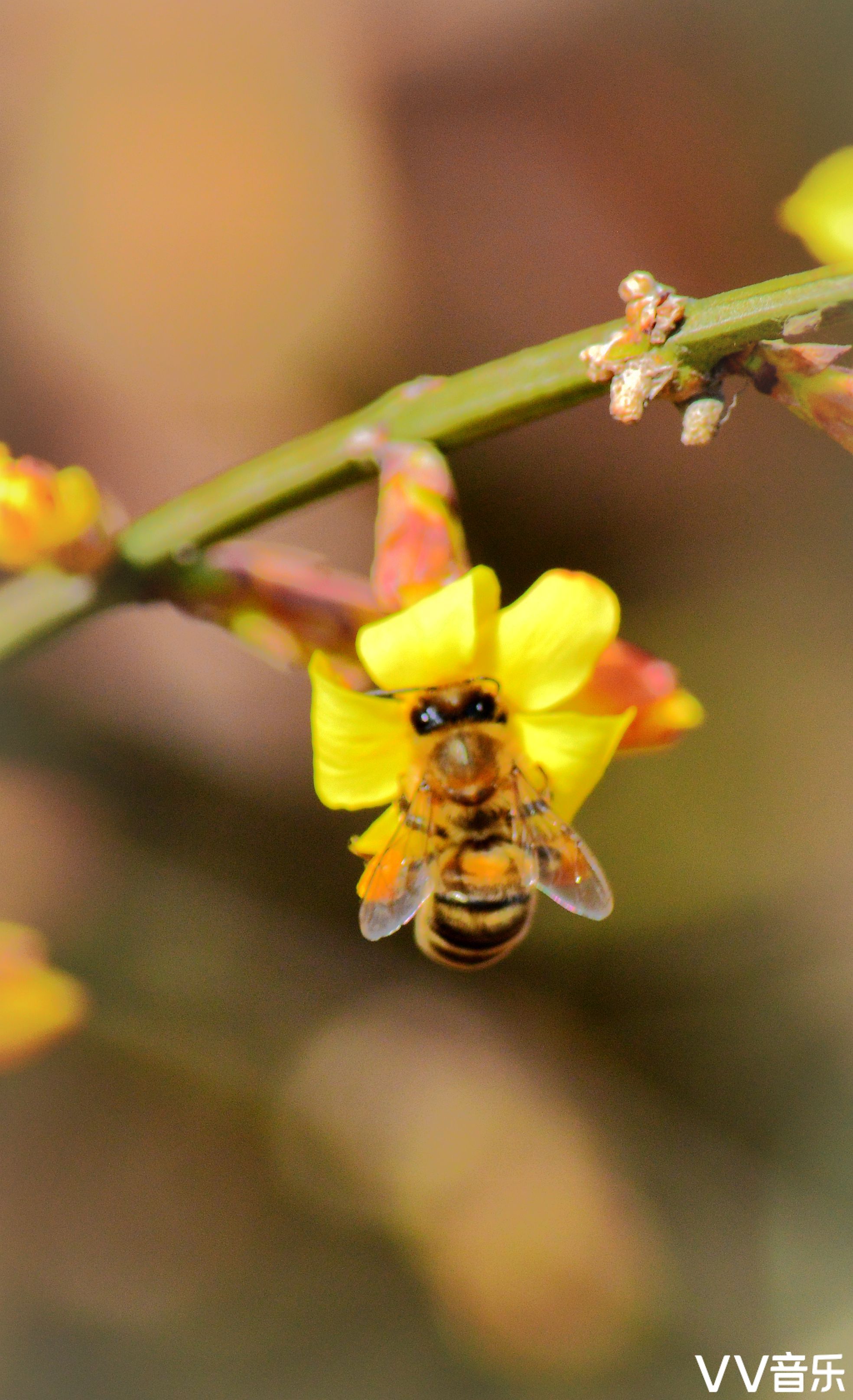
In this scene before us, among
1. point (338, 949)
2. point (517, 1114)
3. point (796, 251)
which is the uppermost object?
point (796, 251)

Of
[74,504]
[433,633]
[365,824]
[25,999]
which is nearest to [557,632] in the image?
[433,633]

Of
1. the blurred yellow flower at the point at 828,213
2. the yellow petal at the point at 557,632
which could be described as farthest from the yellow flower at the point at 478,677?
the blurred yellow flower at the point at 828,213

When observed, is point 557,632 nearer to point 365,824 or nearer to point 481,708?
point 481,708

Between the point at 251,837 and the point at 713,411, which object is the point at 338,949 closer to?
the point at 251,837

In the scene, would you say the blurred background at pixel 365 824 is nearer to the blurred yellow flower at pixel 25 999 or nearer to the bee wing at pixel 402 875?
the blurred yellow flower at pixel 25 999

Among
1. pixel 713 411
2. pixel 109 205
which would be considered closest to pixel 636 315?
pixel 713 411

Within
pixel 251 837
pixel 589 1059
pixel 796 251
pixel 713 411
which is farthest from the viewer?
pixel 589 1059

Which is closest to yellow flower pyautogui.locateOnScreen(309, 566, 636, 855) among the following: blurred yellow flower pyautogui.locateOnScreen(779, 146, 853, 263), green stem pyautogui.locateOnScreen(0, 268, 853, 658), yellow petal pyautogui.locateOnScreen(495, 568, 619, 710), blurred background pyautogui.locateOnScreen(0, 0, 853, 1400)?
yellow petal pyautogui.locateOnScreen(495, 568, 619, 710)

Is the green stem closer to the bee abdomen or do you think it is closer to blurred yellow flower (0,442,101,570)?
blurred yellow flower (0,442,101,570)
